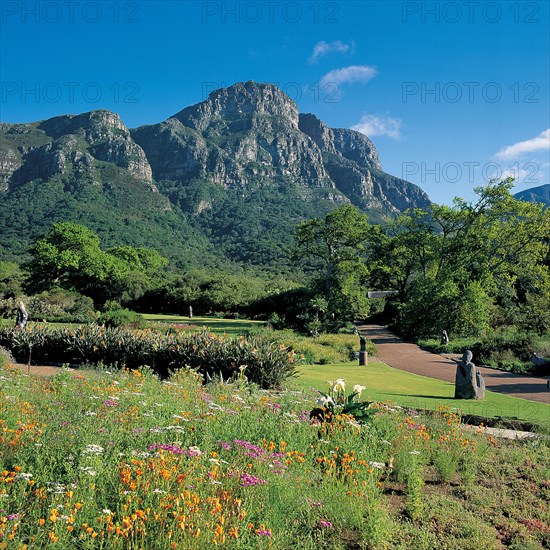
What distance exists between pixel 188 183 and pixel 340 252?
101226 millimetres

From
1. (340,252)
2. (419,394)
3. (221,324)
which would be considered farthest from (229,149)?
(419,394)

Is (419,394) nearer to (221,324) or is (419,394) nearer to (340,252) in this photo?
(340,252)

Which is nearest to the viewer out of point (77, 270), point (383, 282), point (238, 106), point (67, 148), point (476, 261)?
point (476, 261)

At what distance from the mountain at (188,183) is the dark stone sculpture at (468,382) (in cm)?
6723

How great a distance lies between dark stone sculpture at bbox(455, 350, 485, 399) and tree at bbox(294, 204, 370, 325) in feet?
66.0

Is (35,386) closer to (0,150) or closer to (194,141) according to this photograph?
(0,150)

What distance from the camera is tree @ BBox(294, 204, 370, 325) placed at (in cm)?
3050

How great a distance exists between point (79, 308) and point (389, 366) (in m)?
22.8

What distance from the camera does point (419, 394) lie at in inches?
412

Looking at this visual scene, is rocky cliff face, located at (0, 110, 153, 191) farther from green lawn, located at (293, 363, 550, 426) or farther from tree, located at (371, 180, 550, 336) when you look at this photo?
green lawn, located at (293, 363, 550, 426)

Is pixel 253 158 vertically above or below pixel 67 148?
above

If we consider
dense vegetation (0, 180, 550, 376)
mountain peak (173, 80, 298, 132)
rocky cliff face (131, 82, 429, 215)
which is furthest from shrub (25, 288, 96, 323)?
mountain peak (173, 80, 298, 132)

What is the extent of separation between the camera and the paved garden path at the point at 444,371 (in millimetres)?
11894

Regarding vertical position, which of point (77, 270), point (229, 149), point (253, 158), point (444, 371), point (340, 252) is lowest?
point (444, 371)
